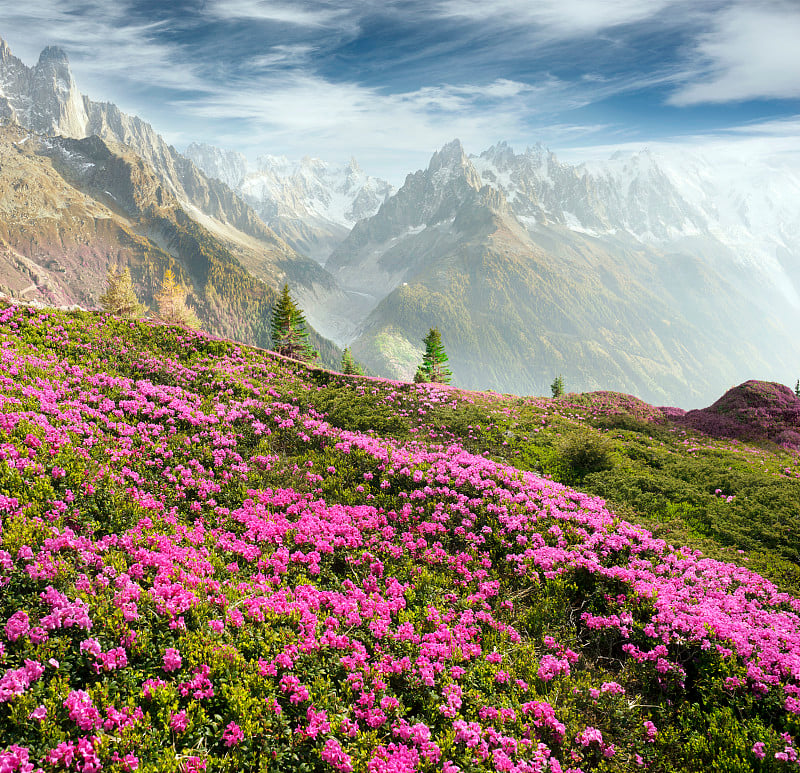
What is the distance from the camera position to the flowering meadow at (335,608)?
6.61 m

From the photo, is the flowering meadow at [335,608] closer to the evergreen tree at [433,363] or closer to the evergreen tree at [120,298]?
the evergreen tree at [433,363]

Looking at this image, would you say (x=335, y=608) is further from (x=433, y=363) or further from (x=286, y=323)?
(x=433, y=363)

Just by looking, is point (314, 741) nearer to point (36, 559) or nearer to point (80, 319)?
point (36, 559)

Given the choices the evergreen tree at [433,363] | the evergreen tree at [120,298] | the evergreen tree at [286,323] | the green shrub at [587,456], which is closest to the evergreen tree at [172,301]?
the evergreen tree at [120,298]

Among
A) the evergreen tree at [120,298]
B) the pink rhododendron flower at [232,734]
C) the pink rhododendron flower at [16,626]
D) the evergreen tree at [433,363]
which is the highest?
the evergreen tree at [120,298]

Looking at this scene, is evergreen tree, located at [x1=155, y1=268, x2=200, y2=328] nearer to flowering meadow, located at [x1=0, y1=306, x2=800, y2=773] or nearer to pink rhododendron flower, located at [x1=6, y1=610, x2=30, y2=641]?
flowering meadow, located at [x1=0, y1=306, x2=800, y2=773]

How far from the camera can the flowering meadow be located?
21.7 feet

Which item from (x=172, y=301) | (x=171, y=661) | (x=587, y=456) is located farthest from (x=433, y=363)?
(x=171, y=661)

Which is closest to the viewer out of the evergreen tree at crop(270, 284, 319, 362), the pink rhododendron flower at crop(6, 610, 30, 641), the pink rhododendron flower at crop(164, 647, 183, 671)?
the pink rhododendron flower at crop(6, 610, 30, 641)

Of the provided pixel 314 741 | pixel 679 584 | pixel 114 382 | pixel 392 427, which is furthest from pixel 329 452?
pixel 679 584

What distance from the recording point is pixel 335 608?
9266 millimetres

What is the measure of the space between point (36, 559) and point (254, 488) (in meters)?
6.16

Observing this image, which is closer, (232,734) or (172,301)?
(232,734)

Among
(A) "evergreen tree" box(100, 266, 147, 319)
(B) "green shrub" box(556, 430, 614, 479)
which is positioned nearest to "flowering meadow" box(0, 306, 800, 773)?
(B) "green shrub" box(556, 430, 614, 479)
